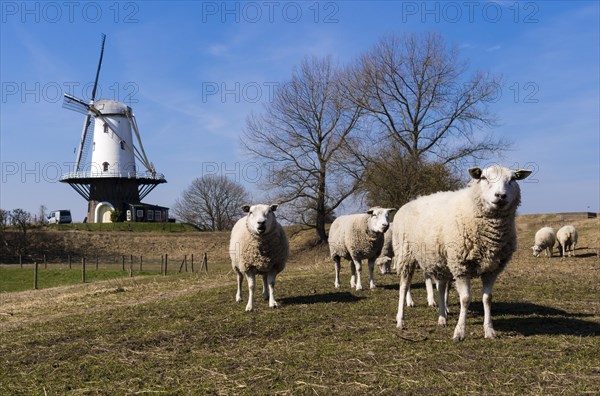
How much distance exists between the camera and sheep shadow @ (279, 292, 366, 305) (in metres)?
11.9

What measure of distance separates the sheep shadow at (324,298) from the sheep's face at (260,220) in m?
1.77

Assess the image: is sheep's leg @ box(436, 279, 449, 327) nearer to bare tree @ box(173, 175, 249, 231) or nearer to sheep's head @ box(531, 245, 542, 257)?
sheep's head @ box(531, 245, 542, 257)

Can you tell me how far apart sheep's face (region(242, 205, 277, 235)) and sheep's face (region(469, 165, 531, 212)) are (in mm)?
4836

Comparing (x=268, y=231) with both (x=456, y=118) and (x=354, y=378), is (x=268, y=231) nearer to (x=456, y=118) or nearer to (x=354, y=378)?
(x=354, y=378)

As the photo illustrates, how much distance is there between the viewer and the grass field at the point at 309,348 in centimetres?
595

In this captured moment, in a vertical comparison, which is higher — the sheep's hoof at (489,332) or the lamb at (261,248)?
the lamb at (261,248)

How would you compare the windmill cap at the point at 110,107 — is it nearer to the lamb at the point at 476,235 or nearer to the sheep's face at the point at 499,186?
the lamb at the point at 476,235

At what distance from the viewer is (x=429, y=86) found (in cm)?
3844

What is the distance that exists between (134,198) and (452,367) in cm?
6307

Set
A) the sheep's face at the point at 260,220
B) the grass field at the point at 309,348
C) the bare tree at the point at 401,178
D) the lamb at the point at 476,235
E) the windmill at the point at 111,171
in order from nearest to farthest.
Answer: the grass field at the point at 309,348 < the lamb at the point at 476,235 < the sheep's face at the point at 260,220 < the bare tree at the point at 401,178 < the windmill at the point at 111,171

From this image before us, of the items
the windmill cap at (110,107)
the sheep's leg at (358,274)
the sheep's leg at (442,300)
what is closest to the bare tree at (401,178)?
the sheep's leg at (358,274)

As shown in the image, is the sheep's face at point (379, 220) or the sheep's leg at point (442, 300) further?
the sheep's face at point (379, 220)

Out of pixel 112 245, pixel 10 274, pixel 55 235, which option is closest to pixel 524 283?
pixel 10 274

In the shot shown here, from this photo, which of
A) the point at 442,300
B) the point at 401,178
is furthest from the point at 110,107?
the point at 442,300
